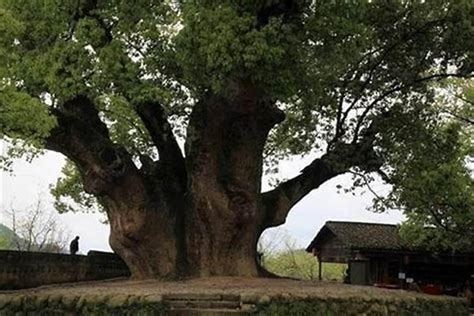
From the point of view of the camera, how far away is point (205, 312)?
42.1 feet

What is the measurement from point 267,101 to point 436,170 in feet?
19.2

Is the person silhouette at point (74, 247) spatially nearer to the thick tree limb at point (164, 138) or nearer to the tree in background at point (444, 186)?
the thick tree limb at point (164, 138)

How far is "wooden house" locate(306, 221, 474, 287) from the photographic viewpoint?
28.2 metres

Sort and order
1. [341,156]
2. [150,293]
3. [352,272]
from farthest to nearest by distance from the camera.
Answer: [352,272] → [341,156] → [150,293]

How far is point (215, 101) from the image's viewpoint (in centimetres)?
1691

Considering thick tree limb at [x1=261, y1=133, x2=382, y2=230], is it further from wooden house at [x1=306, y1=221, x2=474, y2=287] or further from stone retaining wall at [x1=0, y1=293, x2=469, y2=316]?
wooden house at [x1=306, y1=221, x2=474, y2=287]

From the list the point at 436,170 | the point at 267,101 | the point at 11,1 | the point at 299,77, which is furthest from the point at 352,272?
the point at 11,1

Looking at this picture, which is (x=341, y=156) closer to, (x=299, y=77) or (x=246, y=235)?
(x=246, y=235)

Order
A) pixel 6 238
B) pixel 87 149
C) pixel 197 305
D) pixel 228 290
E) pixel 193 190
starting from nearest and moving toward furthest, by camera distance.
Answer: pixel 197 305, pixel 228 290, pixel 87 149, pixel 193 190, pixel 6 238

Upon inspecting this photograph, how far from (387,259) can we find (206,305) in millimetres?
17971

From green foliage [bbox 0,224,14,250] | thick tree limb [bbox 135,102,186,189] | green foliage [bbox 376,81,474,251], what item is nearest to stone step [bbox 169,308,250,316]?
thick tree limb [bbox 135,102,186,189]

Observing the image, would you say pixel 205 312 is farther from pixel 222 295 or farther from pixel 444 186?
pixel 444 186

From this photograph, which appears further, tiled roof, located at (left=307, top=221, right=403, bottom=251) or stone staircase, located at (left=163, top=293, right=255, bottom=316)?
tiled roof, located at (left=307, top=221, right=403, bottom=251)

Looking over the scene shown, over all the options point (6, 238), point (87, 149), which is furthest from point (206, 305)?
point (6, 238)
